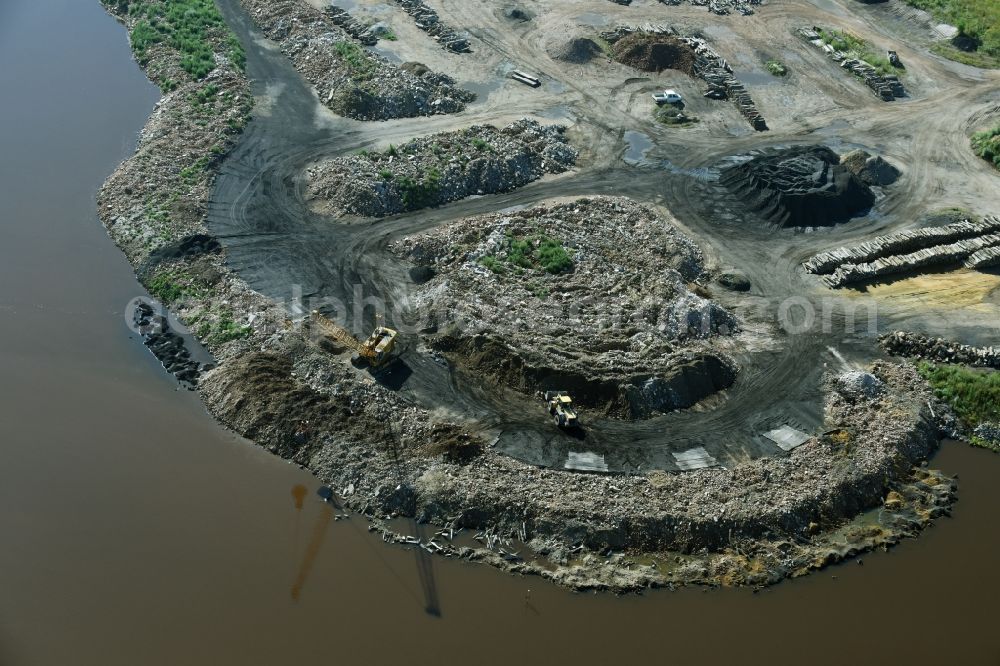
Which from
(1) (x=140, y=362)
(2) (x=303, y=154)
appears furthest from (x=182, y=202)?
(1) (x=140, y=362)

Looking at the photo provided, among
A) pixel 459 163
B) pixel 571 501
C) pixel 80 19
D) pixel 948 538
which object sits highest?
pixel 80 19

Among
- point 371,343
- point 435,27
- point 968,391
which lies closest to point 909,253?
point 968,391

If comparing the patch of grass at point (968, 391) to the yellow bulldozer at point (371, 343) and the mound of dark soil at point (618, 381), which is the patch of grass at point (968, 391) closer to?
the mound of dark soil at point (618, 381)

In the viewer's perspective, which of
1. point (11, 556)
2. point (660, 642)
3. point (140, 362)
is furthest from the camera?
point (140, 362)

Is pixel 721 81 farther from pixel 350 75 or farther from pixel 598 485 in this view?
pixel 598 485

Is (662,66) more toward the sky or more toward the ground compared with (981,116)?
more toward the sky

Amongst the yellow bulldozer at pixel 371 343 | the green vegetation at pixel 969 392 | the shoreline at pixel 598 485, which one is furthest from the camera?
the yellow bulldozer at pixel 371 343

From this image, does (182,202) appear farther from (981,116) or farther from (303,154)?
(981,116)

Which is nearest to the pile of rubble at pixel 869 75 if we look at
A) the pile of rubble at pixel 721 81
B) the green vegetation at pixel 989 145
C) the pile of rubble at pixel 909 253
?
the green vegetation at pixel 989 145
